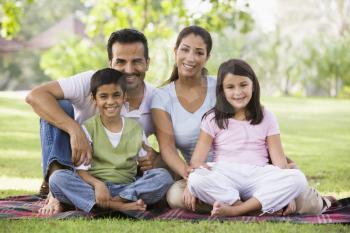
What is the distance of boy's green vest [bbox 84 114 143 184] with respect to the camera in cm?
383

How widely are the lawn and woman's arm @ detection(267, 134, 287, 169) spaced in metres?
0.56

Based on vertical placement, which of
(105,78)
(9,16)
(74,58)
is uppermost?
(9,16)

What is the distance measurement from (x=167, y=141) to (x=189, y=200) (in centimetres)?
50

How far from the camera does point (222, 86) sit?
13.0 feet

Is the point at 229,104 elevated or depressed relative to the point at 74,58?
depressed

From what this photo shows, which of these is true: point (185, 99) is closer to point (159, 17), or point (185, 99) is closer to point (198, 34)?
point (198, 34)

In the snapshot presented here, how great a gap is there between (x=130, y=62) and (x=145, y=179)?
75 cm

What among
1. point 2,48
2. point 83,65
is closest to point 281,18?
point 2,48

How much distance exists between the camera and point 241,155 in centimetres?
383

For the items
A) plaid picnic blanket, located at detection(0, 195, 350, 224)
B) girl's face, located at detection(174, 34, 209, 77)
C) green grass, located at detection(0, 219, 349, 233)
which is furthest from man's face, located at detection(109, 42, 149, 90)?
green grass, located at detection(0, 219, 349, 233)

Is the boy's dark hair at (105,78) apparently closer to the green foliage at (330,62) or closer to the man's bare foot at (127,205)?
the man's bare foot at (127,205)

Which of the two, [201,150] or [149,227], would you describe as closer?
[149,227]

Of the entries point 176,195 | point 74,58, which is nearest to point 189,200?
point 176,195

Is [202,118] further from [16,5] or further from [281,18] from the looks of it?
[281,18]
